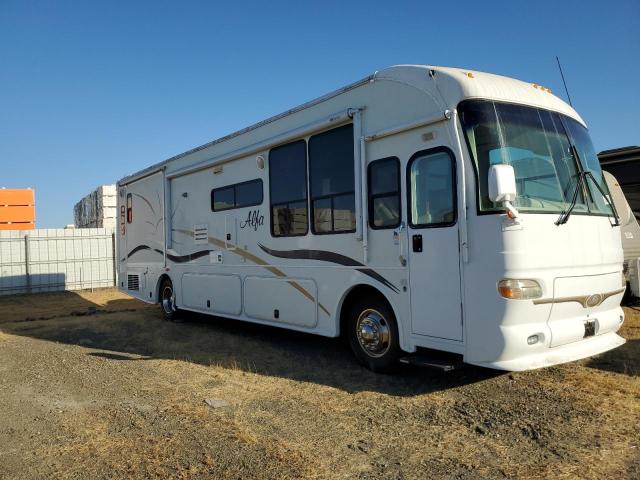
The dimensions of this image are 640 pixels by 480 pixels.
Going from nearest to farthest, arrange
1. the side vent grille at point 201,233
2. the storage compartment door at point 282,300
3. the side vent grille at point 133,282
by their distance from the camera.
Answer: the storage compartment door at point 282,300 → the side vent grille at point 201,233 → the side vent grille at point 133,282

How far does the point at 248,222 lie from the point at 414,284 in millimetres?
3317

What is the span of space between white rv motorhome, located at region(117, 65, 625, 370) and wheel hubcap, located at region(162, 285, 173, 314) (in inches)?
129

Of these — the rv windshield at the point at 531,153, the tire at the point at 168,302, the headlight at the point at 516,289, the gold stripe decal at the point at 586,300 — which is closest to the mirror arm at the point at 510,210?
the rv windshield at the point at 531,153

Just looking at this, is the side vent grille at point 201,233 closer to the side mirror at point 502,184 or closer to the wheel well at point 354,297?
the wheel well at point 354,297

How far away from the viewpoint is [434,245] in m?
5.16

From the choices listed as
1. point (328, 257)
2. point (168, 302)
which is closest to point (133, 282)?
point (168, 302)

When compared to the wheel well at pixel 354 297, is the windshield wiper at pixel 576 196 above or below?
above

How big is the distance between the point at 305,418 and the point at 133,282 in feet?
27.0

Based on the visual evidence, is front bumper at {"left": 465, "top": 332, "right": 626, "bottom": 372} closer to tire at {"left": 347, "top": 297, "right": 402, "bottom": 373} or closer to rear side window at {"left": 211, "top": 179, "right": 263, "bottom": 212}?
tire at {"left": 347, "top": 297, "right": 402, "bottom": 373}

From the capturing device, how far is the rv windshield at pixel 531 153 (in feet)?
15.9

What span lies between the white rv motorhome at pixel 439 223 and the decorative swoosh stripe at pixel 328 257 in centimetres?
2

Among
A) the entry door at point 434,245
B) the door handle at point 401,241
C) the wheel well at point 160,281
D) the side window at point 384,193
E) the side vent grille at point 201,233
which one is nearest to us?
the entry door at point 434,245

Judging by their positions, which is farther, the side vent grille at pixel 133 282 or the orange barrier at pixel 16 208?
the orange barrier at pixel 16 208

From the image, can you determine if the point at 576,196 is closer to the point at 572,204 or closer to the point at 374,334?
the point at 572,204
